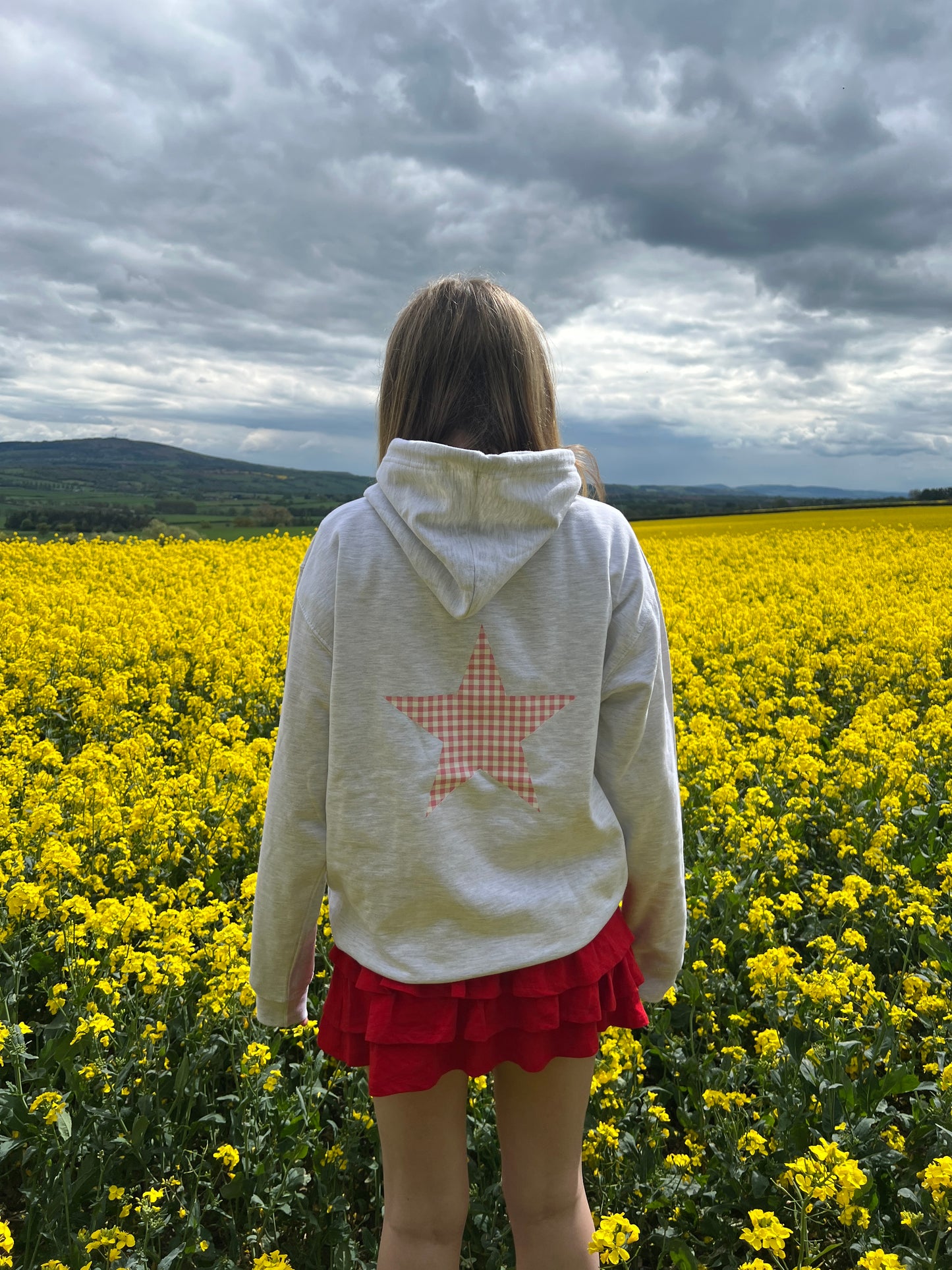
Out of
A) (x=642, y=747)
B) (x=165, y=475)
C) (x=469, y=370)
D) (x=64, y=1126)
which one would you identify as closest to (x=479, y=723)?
(x=642, y=747)

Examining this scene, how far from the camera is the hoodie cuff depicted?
186cm

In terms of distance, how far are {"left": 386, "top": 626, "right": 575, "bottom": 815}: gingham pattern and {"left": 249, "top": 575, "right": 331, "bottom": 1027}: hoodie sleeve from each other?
19 centimetres

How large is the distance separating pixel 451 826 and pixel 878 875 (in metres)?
3.62

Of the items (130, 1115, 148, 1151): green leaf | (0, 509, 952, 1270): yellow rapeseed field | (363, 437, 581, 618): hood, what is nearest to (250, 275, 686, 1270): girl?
(363, 437, 581, 618): hood

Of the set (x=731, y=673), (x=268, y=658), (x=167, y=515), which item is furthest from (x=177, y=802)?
(x=167, y=515)

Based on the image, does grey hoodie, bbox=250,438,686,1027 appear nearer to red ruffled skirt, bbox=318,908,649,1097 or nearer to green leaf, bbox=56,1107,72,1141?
red ruffled skirt, bbox=318,908,649,1097

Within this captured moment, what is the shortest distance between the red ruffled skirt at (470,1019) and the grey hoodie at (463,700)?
2.2 inches

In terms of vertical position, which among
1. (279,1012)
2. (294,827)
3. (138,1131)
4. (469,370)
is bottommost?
(138,1131)

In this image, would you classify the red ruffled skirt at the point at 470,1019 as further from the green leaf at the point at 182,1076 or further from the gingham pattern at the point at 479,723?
the green leaf at the point at 182,1076

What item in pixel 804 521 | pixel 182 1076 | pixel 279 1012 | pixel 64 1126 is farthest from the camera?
pixel 804 521

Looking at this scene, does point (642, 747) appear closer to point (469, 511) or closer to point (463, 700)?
point (463, 700)

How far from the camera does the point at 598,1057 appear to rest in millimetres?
2863

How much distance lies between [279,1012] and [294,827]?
0.54 metres

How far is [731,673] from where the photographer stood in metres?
7.52
